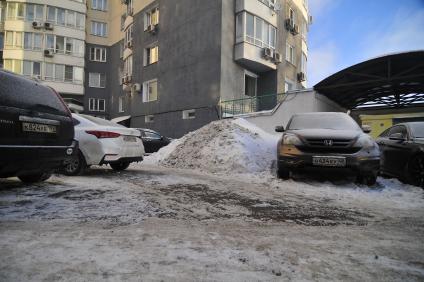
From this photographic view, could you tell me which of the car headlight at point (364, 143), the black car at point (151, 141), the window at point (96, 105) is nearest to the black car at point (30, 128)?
the car headlight at point (364, 143)

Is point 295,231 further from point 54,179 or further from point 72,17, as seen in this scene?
point 72,17

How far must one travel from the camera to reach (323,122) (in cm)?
872

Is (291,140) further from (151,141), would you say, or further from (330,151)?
(151,141)

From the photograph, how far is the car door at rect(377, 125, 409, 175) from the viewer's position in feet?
25.8

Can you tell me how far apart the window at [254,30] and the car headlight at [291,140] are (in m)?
14.6

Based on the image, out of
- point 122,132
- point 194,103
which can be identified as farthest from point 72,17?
point 122,132

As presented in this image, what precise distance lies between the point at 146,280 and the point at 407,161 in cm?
704

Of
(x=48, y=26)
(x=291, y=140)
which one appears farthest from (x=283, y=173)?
(x=48, y=26)

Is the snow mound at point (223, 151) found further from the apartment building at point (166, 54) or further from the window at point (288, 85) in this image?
the window at point (288, 85)

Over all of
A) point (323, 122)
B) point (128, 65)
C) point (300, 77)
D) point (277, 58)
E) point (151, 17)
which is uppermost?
point (151, 17)

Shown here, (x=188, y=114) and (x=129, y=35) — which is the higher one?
(x=129, y=35)

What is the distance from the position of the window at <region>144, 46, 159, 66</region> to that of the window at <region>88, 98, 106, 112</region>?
14.3m

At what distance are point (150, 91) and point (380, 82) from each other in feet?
60.2

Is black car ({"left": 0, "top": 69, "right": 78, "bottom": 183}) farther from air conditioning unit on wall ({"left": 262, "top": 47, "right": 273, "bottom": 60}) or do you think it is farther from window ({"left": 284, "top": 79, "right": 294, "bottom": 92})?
window ({"left": 284, "top": 79, "right": 294, "bottom": 92})
